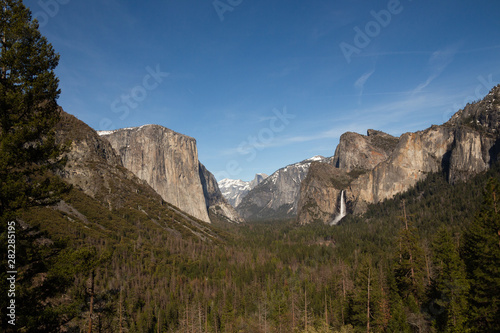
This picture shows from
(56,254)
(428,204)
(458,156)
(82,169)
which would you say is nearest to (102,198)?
(82,169)

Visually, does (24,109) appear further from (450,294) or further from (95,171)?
(95,171)

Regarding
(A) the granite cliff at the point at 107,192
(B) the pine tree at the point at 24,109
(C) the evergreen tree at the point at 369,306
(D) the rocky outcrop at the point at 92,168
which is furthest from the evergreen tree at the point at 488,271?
(D) the rocky outcrop at the point at 92,168

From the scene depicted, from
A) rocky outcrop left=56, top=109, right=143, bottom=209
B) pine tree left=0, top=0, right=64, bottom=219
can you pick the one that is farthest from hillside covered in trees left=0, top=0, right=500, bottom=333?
rocky outcrop left=56, top=109, right=143, bottom=209

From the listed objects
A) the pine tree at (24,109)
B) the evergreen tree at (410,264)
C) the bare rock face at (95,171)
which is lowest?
the evergreen tree at (410,264)

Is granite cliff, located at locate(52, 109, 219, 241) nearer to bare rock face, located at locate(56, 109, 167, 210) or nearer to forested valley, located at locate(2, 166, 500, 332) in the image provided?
bare rock face, located at locate(56, 109, 167, 210)

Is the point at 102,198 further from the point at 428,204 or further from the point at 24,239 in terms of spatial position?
the point at 428,204

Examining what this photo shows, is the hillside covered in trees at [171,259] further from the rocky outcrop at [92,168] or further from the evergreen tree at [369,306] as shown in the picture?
the rocky outcrop at [92,168]
